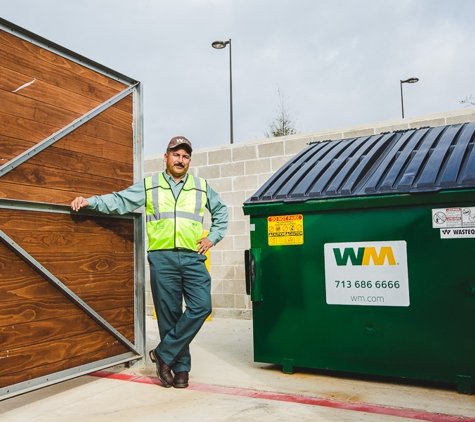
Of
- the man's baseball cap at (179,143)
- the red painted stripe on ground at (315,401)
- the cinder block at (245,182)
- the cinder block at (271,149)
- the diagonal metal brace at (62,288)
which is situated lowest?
the red painted stripe on ground at (315,401)

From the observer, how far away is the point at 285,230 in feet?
14.4

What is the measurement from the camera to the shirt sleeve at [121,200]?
407 centimetres

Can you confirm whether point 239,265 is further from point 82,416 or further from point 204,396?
point 82,416

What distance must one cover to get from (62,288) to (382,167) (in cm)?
265

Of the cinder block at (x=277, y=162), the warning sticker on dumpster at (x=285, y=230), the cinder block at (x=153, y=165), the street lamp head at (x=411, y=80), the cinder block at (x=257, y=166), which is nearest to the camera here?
the warning sticker on dumpster at (x=285, y=230)

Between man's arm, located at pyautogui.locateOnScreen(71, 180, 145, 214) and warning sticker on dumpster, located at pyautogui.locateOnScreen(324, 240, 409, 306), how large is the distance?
1.56 metres

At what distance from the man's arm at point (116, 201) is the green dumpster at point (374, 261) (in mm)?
975

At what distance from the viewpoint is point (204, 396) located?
149 inches

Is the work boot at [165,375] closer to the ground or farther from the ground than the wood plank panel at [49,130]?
closer to the ground

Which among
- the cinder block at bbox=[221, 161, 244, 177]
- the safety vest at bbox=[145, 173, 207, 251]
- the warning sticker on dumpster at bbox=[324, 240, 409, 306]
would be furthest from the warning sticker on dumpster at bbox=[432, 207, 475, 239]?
the cinder block at bbox=[221, 161, 244, 177]

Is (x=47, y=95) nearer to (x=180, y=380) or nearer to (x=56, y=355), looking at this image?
(x=56, y=355)

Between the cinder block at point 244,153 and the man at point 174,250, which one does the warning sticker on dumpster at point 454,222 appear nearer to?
the man at point 174,250

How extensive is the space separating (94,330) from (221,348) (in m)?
1.86

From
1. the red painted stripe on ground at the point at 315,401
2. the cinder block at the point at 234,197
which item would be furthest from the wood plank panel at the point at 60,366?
the cinder block at the point at 234,197
